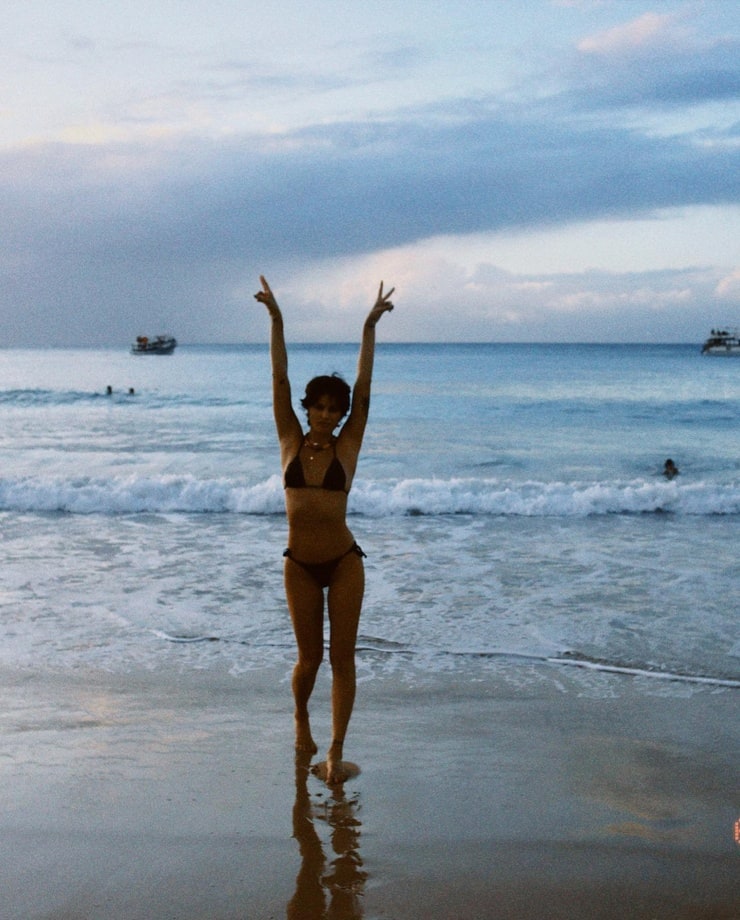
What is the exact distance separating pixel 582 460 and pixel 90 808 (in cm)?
2084

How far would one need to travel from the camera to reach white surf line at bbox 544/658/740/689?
20.6 ft

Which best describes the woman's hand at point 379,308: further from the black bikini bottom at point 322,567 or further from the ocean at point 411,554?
the ocean at point 411,554

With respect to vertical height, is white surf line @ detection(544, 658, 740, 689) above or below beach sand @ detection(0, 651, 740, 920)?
below

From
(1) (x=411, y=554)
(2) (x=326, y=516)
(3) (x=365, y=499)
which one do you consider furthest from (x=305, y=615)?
(3) (x=365, y=499)

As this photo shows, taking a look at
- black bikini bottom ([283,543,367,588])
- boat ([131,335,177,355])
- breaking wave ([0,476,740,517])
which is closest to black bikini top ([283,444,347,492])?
black bikini bottom ([283,543,367,588])

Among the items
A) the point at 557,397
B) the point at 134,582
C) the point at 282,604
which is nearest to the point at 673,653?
the point at 282,604

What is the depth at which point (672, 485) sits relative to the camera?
16.2 m

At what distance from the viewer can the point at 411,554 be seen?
11.0 m

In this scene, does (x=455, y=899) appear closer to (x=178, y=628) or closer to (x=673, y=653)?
(x=673, y=653)

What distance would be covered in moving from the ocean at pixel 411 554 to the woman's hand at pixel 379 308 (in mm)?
2804

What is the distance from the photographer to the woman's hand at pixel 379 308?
4.69 metres

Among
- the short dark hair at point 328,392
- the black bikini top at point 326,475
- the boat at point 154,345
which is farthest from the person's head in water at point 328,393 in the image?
the boat at point 154,345

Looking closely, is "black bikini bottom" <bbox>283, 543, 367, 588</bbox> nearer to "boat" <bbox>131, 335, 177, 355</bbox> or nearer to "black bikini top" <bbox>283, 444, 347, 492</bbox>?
"black bikini top" <bbox>283, 444, 347, 492</bbox>

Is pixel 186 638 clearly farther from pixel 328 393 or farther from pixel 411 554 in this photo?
pixel 411 554
